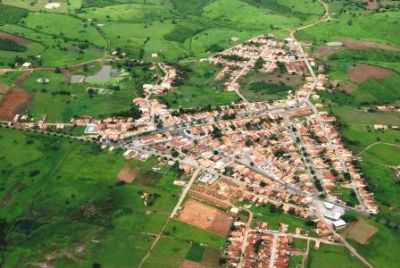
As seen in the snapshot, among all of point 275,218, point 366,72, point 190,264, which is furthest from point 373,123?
point 190,264

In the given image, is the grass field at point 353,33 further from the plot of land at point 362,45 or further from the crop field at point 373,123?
the crop field at point 373,123

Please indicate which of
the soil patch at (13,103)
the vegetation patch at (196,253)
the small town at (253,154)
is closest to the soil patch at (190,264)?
the vegetation patch at (196,253)

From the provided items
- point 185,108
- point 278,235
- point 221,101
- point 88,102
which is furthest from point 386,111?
point 88,102

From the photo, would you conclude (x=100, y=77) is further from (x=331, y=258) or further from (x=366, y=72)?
(x=331, y=258)

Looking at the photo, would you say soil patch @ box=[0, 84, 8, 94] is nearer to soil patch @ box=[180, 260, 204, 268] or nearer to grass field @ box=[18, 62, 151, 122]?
grass field @ box=[18, 62, 151, 122]

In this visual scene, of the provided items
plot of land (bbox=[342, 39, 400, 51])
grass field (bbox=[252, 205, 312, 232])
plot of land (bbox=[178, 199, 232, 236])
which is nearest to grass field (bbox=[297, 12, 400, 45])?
plot of land (bbox=[342, 39, 400, 51])

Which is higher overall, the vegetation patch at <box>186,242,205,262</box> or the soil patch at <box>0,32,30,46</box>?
the soil patch at <box>0,32,30,46</box>
